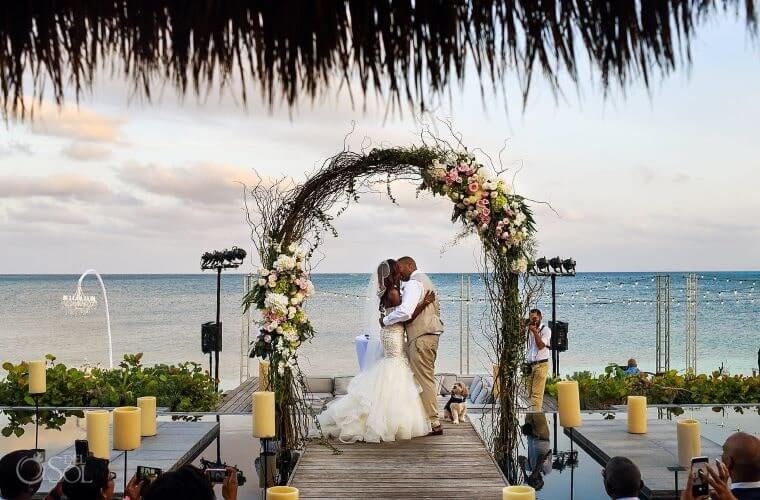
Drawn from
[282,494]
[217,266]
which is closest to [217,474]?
[282,494]

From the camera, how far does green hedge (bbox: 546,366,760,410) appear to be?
373 inches

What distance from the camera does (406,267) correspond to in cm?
802

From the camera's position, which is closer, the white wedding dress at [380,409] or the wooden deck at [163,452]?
the wooden deck at [163,452]

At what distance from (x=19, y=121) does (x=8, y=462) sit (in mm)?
1143

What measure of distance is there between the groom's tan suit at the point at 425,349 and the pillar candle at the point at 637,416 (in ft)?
5.69

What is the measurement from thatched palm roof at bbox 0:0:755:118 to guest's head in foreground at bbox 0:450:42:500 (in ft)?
4.31

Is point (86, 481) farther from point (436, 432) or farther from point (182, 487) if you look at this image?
point (436, 432)

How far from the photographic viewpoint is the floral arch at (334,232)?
7055 mm

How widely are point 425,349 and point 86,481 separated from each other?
527 centimetres

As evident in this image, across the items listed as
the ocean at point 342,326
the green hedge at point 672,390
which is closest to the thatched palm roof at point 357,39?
the ocean at point 342,326

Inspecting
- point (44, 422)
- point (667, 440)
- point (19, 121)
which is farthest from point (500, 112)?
point (44, 422)

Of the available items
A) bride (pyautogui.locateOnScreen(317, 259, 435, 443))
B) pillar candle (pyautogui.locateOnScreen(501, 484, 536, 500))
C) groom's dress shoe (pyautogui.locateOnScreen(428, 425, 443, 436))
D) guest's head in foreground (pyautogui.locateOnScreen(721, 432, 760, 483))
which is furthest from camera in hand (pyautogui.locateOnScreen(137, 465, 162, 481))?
groom's dress shoe (pyautogui.locateOnScreen(428, 425, 443, 436))

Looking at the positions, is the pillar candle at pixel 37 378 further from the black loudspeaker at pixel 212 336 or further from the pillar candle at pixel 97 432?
the black loudspeaker at pixel 212 336

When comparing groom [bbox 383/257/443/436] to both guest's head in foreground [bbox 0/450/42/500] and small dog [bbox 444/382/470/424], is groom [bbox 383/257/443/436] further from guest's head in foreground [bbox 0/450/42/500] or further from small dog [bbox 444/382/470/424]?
guest's head in foreground [bbox 0/450/42/500]
